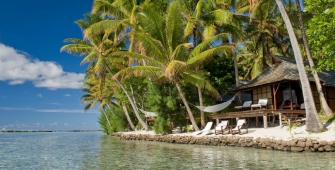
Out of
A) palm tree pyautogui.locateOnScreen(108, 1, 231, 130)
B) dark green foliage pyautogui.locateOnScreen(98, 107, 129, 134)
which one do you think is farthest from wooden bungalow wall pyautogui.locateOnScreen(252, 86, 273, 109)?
dark green foliage pyautogui.locateOnScreen(98, 107, 129, 134)

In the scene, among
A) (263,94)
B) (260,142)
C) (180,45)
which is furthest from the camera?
(263,94)

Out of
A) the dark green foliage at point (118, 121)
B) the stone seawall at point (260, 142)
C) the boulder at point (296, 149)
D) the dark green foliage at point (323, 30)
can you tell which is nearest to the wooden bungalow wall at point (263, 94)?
the stone seawall at point (260, 142)

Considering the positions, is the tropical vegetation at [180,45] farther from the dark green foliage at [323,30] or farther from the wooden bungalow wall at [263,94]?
the wooden bungalow wall at [263,94]

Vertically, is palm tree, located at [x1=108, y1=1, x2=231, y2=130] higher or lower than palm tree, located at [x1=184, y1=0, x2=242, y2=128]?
lower

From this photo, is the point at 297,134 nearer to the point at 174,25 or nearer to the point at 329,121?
the point at 329,121

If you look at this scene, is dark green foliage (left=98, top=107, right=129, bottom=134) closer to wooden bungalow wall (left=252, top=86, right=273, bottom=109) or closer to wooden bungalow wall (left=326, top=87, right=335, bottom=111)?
wooden bungalow wall (left=252, top=86, right=273, bottom=109)

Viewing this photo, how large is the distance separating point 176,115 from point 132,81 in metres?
7.75

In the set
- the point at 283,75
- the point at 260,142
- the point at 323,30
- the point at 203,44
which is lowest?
the point at 260,142

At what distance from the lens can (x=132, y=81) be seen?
1011 inches

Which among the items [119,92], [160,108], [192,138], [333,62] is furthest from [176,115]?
[333,62]

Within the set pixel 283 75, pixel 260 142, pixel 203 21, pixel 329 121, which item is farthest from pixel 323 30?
pixel 203 21

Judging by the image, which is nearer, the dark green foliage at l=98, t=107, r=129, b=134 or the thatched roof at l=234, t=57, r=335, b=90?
the thatched roof at l=234, t=57, r=335, b=90

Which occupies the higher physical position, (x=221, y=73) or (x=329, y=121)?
(x=221, y=73)

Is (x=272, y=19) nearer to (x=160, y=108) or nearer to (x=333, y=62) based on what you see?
(x=160, y=108)
